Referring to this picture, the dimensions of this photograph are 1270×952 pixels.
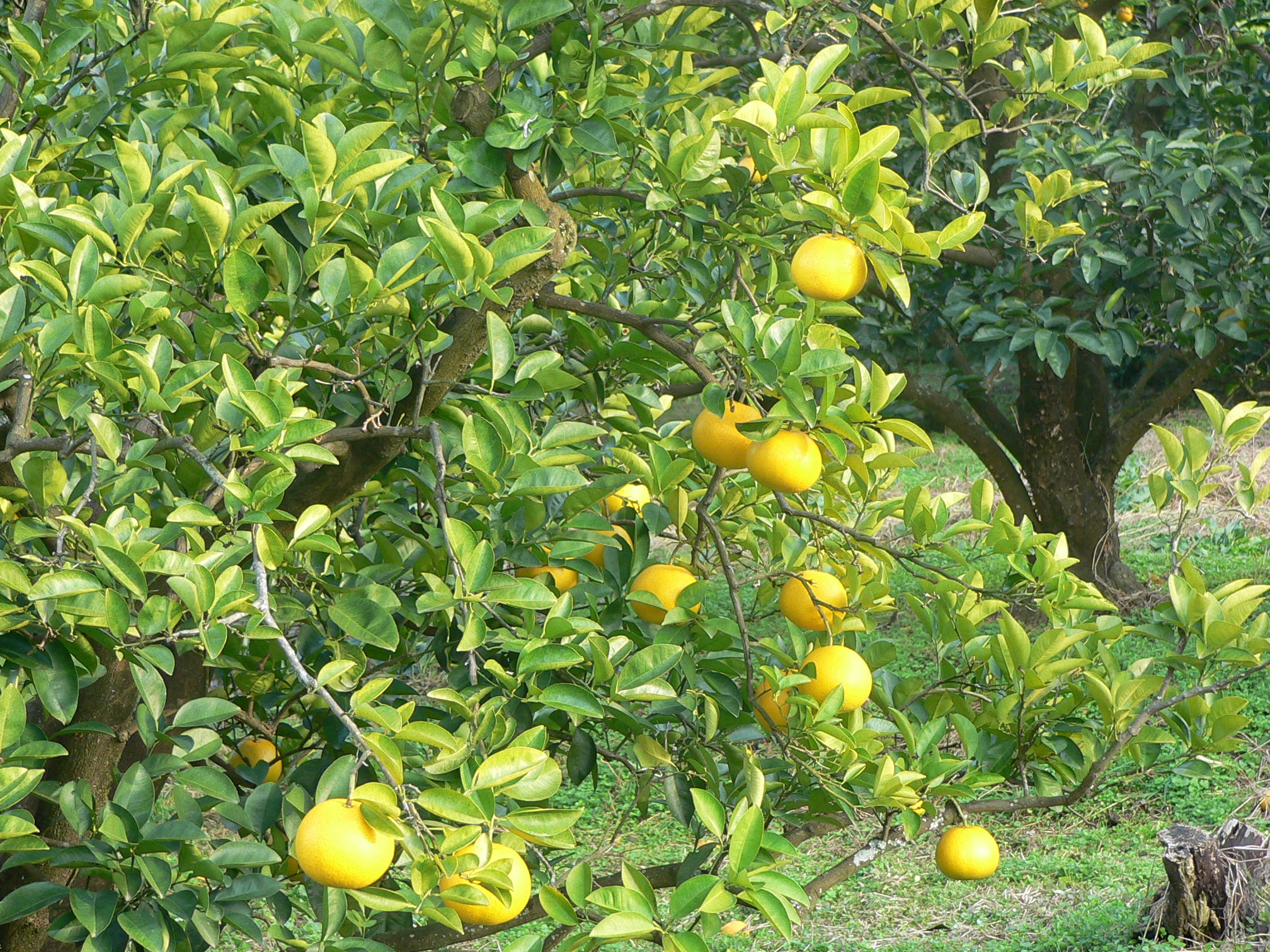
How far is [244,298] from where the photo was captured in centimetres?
111

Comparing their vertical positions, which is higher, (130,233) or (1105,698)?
(130,233)

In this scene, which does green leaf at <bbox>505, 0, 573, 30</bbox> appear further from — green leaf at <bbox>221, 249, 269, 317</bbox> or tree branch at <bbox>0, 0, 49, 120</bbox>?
tree branch at <bbox>0, 0, 49, 120</bbox>

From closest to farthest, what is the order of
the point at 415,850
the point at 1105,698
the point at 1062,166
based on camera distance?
the point at 415,850 → the point at 1105,698 → the point at 1062,166

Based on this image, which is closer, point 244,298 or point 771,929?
point 244,298

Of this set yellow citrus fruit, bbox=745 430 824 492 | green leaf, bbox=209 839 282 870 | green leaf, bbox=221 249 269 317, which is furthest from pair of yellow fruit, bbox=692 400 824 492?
green leaf, bbox=209 839 282 870

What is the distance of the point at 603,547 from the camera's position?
1448 mm

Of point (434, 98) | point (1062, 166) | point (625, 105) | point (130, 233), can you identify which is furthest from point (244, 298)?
point (1062, 166)

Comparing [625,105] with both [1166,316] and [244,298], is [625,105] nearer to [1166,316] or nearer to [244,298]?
[244,298]

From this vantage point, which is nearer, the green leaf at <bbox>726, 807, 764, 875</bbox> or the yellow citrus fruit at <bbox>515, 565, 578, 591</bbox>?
the green leaf at <bbox>726, 807, 764, 875</bbox>

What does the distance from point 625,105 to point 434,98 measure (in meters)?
0.20

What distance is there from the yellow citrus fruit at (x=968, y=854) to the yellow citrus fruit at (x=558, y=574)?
1.80 ft

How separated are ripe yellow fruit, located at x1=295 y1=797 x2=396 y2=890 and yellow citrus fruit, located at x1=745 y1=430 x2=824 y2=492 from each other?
48 cm

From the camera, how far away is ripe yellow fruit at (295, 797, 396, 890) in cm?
88

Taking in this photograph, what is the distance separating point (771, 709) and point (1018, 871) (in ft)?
7.33
